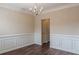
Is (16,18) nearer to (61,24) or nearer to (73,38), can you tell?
(61,24)

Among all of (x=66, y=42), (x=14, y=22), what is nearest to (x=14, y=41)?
(x=14, y=22)

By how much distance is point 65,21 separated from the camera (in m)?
4.46

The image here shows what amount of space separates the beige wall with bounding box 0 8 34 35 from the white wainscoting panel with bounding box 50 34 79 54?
6.67 ft

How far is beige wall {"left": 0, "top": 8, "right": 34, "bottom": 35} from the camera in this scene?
162 inches

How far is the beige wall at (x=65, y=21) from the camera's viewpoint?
407cm

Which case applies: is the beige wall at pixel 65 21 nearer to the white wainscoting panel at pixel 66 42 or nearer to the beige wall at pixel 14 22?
the white wainscoting panel at pixel 66 42

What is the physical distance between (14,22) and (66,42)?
10.8 ft

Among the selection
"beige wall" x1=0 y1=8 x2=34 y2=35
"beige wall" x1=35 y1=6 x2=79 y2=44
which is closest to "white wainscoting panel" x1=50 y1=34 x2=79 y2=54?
"beige wall" x1=35 y1=6 x2=79 y2=44

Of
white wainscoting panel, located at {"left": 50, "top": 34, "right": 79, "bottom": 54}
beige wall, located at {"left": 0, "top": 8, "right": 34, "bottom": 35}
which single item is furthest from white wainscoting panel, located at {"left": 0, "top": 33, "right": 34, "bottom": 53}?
white wainscoting panel, located at {"left": 50, "top": 34, "right": 79, "bottom": 54}

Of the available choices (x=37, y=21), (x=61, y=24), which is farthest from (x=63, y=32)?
(x=37, y=21)

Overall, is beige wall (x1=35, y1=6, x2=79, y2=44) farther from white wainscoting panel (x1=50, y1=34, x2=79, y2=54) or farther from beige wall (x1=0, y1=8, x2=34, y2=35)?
beige wall (x1=0, y1=8, x2=34, y2=35)

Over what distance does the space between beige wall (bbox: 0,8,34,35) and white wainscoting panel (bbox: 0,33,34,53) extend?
0.86 feet

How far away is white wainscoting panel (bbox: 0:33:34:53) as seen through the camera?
4.10m

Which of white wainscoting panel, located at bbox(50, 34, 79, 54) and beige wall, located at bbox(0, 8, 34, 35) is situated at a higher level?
beige wall, located at bbox(0, 8, 34, 35)
